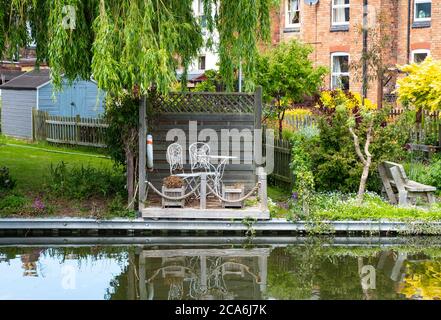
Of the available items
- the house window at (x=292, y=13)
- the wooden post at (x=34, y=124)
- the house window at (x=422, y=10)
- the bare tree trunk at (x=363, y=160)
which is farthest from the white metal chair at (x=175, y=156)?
the house window at (x=292, y=13)

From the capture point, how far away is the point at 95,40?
623 inches

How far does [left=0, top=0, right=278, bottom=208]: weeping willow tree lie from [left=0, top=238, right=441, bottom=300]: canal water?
9.28ft

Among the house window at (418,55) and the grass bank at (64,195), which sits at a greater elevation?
the house window at (418,55)

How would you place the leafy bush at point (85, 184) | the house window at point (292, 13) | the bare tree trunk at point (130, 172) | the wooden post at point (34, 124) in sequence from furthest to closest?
the house window at point (292, 13)
the wooden post at point (34, 124)
the leafy bush at point (85, 184)
the bare tree trunk at point (130, 172)

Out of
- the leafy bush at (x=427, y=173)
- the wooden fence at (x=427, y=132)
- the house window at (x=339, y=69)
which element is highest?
the house window at (x=339, y=69)

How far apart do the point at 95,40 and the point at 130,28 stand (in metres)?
0.73

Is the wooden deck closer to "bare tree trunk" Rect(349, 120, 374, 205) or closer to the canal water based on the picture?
the canal water

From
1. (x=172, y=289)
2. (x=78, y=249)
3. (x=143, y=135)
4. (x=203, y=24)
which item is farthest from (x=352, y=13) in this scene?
(x=172, y=289)

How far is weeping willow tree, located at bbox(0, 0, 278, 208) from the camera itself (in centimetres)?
1592

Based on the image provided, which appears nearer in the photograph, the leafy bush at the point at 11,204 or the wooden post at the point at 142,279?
the wooden post at the point at 142,279

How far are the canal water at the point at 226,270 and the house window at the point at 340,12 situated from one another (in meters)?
19.2

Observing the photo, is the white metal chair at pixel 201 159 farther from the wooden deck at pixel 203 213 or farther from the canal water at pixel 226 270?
the canal water at pixel 226 270

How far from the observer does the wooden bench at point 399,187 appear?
1738 cm
